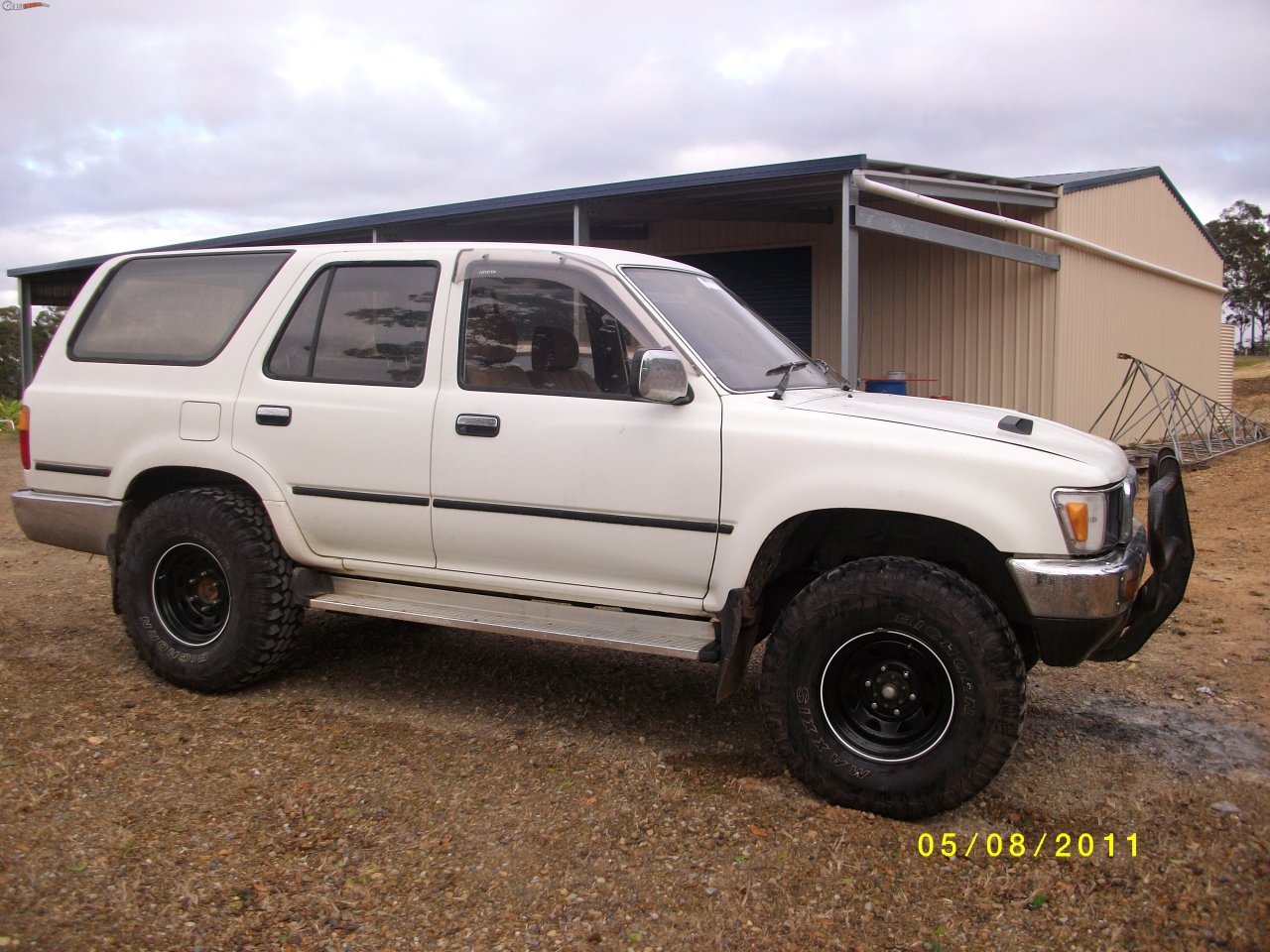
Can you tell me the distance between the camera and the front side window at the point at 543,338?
418cm

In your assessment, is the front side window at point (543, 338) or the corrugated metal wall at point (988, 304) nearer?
the front side window at point (543, 338)

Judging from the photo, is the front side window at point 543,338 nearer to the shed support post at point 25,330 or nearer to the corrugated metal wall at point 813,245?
the corrugated metal wall at point 813,245

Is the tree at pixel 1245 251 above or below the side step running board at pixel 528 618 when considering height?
above

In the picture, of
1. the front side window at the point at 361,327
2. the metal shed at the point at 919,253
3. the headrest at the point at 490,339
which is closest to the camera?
the headrest at the point at 490,339

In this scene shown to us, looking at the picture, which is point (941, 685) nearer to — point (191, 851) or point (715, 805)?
point (715, 805)

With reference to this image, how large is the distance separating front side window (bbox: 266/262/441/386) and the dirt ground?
1.53 m

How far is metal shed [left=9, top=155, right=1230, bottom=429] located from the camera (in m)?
11.1

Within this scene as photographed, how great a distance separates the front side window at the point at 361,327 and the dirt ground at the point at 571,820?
153cm

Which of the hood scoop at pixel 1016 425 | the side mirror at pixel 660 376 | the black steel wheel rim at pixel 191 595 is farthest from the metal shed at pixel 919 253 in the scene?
the black steel wheel rim at pixel 191 595

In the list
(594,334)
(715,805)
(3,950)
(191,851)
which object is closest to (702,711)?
(715,805)

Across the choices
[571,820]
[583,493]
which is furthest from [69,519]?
[571,820]

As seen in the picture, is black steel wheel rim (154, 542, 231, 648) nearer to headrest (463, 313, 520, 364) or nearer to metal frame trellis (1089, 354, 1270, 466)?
headrest (463, 313, 520, 364)

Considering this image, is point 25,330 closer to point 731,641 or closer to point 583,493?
point 583,493
